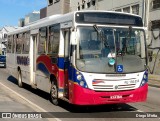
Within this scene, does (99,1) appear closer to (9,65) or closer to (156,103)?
(9,65)

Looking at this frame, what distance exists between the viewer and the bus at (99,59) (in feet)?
31.6

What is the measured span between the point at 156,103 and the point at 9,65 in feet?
32.8

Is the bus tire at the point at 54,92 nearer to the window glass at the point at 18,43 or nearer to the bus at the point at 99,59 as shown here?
the bus at the point at 99,59

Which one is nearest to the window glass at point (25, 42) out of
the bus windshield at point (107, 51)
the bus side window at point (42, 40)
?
the bus side window at point (42, 40)

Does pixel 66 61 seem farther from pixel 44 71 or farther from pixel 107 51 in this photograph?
pixel 44 71

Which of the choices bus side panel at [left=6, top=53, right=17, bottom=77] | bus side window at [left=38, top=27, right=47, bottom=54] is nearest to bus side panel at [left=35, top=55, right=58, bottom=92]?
bus side window at [left=38, top=27, right=47, bottom=54]

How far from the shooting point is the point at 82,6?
46688 millimetres

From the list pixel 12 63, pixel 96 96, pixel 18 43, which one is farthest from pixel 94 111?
pixel 12 63

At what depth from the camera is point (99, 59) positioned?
9.78 metres

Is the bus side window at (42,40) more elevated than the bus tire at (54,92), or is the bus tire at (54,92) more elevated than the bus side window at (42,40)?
the bus side window at (42,40)

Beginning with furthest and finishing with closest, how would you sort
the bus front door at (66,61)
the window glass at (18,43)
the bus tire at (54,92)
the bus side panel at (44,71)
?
1. the window glass at (18,43)
2. the bus side panel at (44,71)
3. the bus tire at (54,92)
4. the bus front door at (66,61)

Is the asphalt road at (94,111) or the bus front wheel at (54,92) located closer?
the asphalt road at (94,111)

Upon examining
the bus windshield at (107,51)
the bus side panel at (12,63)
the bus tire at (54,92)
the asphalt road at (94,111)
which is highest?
the bus windshield at (107,51)

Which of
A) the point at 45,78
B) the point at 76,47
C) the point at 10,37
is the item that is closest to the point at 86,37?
the point at 76,47
